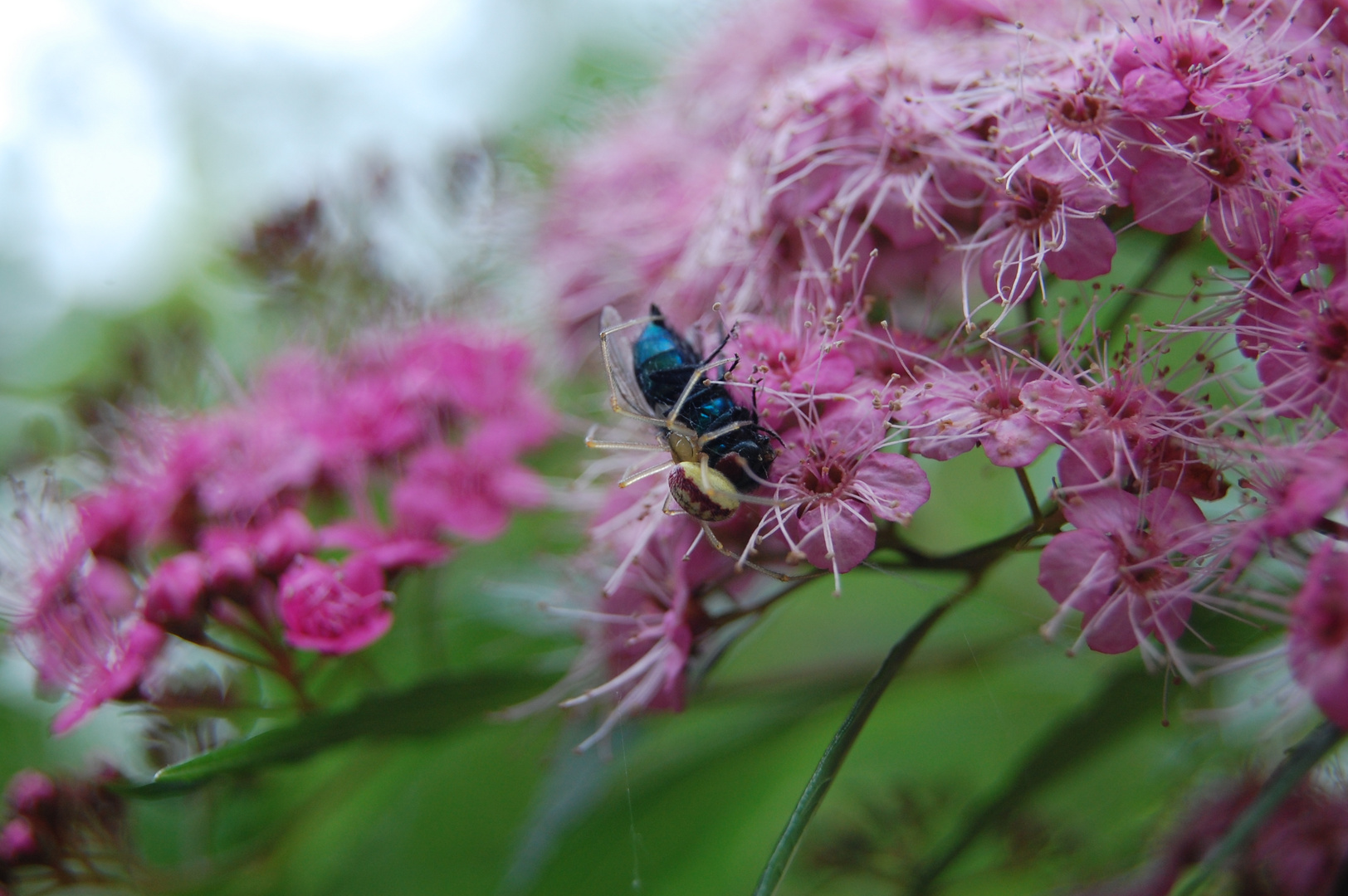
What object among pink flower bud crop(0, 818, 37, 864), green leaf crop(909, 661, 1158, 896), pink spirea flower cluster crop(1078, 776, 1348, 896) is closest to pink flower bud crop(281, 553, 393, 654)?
pink flower bud crop(0, 818, 37, 864)

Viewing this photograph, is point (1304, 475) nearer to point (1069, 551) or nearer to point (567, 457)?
point (1069, 551)

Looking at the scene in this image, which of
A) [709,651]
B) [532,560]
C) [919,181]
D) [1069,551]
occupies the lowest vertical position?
[532,560]

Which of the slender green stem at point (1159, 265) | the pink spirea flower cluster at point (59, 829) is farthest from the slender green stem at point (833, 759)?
the pink spirea flower cluster at point (59, 829)

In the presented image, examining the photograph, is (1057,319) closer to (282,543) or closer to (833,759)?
(833,759)

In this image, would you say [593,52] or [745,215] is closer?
[745,215]

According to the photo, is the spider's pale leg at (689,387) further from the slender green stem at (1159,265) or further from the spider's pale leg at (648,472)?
the slender green stem at (1159,265)

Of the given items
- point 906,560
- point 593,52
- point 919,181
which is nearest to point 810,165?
A: point 919,181
